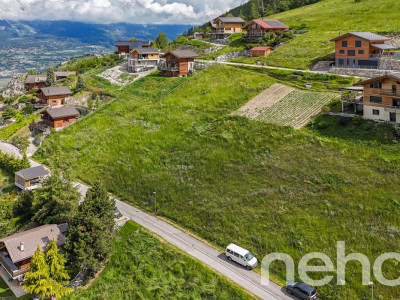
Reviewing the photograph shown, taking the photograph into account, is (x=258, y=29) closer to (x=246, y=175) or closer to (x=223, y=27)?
(x=223, y=27)

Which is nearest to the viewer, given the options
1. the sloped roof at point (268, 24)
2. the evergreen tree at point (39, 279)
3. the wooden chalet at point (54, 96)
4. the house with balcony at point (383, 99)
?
the evergreen tree at point (39, 279)

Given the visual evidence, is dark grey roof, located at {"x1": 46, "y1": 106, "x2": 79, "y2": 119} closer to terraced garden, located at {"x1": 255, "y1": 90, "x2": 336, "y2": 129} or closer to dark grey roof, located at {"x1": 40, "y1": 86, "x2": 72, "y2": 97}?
dark grey roof, located at {"x1": 40, "y1": 86, "x2": 72, "y2": 97}

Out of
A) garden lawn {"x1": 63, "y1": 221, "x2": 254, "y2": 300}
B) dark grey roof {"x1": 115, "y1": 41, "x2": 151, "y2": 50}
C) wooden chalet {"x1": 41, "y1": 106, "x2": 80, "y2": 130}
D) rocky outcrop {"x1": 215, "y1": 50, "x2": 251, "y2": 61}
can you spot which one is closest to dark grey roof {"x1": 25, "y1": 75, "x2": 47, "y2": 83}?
dark grey roof {"x1": 115, "y1": 41, "x2": 151, "y2": 50}

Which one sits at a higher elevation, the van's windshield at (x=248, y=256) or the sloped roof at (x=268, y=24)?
the sloped roof at (x=268, y=24)

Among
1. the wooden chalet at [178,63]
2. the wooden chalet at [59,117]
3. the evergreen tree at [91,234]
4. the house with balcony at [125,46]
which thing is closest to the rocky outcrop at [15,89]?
the house with balcony at [125,46]

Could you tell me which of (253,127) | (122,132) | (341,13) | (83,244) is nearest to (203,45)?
(341,13)

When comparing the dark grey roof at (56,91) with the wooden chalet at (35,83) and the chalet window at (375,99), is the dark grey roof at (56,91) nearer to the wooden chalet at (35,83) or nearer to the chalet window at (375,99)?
the wooden chalet at (35,83)

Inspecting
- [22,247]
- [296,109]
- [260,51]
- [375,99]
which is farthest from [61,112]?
[375,99]

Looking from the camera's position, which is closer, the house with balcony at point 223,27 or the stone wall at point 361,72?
the stone wall at point 361,72

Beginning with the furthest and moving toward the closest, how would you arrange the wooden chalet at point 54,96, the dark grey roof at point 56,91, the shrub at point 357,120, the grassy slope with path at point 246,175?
the wooden chalet at point 54,96
the dark grey roof at point 56,91
the shrub at point 357,120
the grassy slope with path at point 246,175
